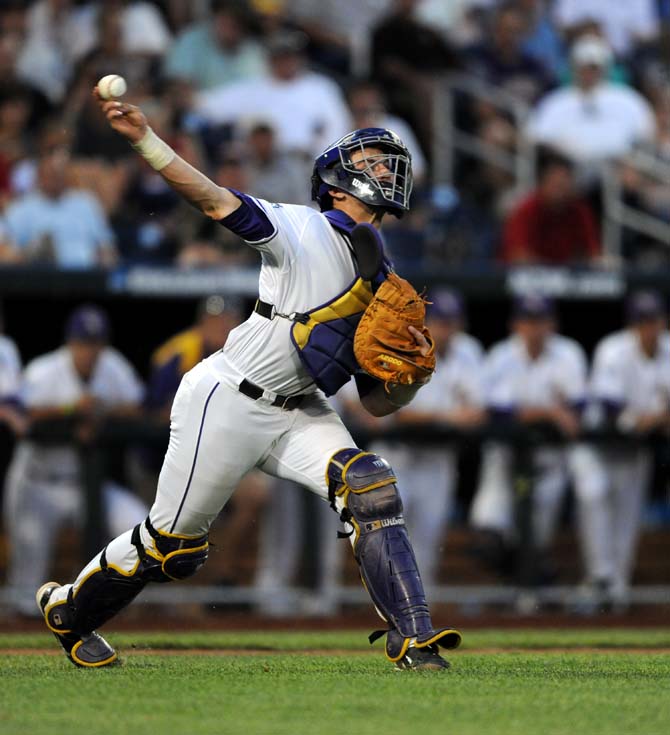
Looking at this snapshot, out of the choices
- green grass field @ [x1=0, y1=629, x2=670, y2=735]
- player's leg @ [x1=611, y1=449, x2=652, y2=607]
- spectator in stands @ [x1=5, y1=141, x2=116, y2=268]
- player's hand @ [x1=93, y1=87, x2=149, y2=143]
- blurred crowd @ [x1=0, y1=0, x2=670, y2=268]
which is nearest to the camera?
green grass field @ [x1=0, y1=629, x2=670, y2=735]

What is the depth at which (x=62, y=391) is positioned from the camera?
8.95 metres

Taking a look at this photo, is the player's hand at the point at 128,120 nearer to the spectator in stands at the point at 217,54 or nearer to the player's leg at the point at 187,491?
the player's leg at the point at 187,491

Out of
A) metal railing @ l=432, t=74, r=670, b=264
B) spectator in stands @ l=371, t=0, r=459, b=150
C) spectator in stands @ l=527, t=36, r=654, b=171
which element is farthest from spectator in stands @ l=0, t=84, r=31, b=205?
spectator in stands @ l=527, t=36, r=654, b=171

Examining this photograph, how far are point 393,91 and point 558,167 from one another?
6.21 feet

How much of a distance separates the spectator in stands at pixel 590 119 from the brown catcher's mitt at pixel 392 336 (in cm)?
657

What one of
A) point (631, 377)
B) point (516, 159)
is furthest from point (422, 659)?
point (516, 159)

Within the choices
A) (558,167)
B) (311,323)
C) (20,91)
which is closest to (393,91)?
(558,167)

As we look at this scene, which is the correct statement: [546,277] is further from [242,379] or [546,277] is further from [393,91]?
[242,379]

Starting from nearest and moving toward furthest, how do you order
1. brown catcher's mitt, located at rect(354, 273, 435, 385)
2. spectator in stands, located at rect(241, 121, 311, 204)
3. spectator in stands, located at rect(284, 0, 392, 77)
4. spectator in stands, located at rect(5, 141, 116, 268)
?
1. brown catcher's mitt, located at rect(354, 273, 435, 385)
2. spectator in stands, located at rect(5, 141, 116, 268)
3. spectator in stands, located at rect(241, 121, 311, 204)
4. spectator in stands, located at rect(284, 0, 392, 77)

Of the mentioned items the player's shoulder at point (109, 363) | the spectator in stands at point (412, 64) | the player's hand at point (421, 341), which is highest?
the spectator in stands at point (412, 64)

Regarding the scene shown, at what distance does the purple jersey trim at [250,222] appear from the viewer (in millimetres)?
4484

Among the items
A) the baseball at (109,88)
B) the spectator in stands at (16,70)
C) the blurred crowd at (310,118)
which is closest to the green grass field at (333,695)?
the baseball at (109,88)

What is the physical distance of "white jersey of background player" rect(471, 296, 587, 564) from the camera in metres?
9.37

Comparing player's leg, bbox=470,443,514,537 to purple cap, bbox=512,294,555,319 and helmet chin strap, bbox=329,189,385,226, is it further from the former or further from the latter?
helmet chin strap, bbox=329,189,385,226
